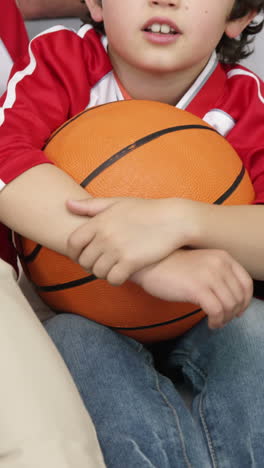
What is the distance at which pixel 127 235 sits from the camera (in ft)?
2.96

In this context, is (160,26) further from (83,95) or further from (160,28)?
(83,95)

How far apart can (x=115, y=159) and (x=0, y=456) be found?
1.53ft

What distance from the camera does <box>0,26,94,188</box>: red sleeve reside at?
1088 mm

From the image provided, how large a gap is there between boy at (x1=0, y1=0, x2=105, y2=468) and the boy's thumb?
6.5 inches

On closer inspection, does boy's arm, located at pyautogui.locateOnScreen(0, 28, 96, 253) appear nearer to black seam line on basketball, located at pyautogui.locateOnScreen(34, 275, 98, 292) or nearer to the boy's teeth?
black seam line on basketball, located at pyautogui.locateOnScreen(34, 275, 98, 292)

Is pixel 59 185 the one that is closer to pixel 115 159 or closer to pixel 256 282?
pixel 115 159

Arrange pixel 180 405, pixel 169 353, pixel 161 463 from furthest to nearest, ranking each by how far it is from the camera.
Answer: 1. pixel 169 353
2. pixel 180 405
3. pixel 161 463

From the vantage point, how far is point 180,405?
97 centimetres

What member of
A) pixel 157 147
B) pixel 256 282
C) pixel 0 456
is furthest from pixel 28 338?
pixel 256 282

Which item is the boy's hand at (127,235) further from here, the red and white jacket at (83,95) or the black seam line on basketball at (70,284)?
the red and white jacket at (83,95)

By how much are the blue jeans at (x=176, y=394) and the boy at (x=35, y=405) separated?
0.13 m

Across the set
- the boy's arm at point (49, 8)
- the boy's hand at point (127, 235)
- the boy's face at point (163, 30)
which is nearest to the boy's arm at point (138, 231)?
the boy's hand at point (127, 235)

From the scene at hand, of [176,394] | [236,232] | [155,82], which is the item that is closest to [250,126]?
[155,82]

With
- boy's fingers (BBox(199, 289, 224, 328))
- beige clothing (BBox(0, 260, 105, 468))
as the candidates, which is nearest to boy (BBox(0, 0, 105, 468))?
beige clothing (BBox(0, 260, 105, 468))
